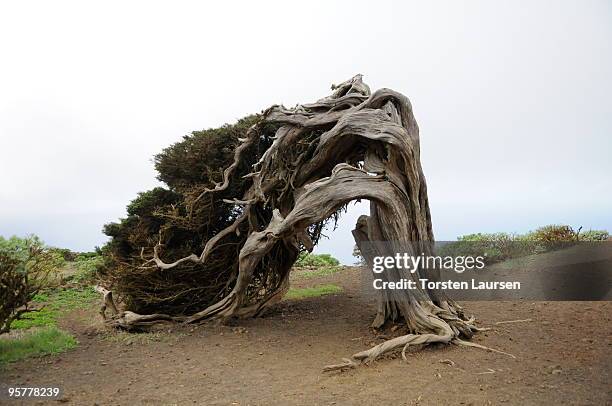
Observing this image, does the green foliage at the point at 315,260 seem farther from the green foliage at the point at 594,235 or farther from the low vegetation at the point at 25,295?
the low vegetation at the point at 25,295

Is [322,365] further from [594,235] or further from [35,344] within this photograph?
[594,235]

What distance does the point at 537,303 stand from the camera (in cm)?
1112

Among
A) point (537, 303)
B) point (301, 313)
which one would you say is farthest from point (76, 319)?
point (537, 303)

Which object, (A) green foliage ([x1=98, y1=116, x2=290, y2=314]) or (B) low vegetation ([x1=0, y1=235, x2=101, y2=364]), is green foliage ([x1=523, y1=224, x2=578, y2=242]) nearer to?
(A) green foliage ([x1=98, y1=116, x2=290, y2=314])

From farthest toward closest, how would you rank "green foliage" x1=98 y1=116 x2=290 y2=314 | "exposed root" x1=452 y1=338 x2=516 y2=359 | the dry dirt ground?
"green foliage" x1=98 y1=116 x2=290 y2=314
"exposed root" x1=452 y1=338 x2=516 y2=359
the dry dirt ground

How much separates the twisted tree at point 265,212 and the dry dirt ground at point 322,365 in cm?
77

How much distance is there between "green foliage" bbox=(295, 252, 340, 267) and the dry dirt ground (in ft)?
30.2

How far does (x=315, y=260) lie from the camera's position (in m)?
20.4

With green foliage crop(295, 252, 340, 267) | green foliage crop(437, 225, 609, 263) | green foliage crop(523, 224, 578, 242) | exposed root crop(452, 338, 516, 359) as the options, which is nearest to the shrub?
exposed root crop(452, 338, 516, 359)

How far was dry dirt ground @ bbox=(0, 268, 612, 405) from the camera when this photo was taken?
6121mm

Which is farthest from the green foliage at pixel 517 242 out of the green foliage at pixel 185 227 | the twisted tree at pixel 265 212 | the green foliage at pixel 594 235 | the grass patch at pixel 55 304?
the grass patch at pixel 55 304

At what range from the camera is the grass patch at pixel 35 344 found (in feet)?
27.3

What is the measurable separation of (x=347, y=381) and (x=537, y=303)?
6298mm

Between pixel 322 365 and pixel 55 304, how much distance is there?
881 centimetres
